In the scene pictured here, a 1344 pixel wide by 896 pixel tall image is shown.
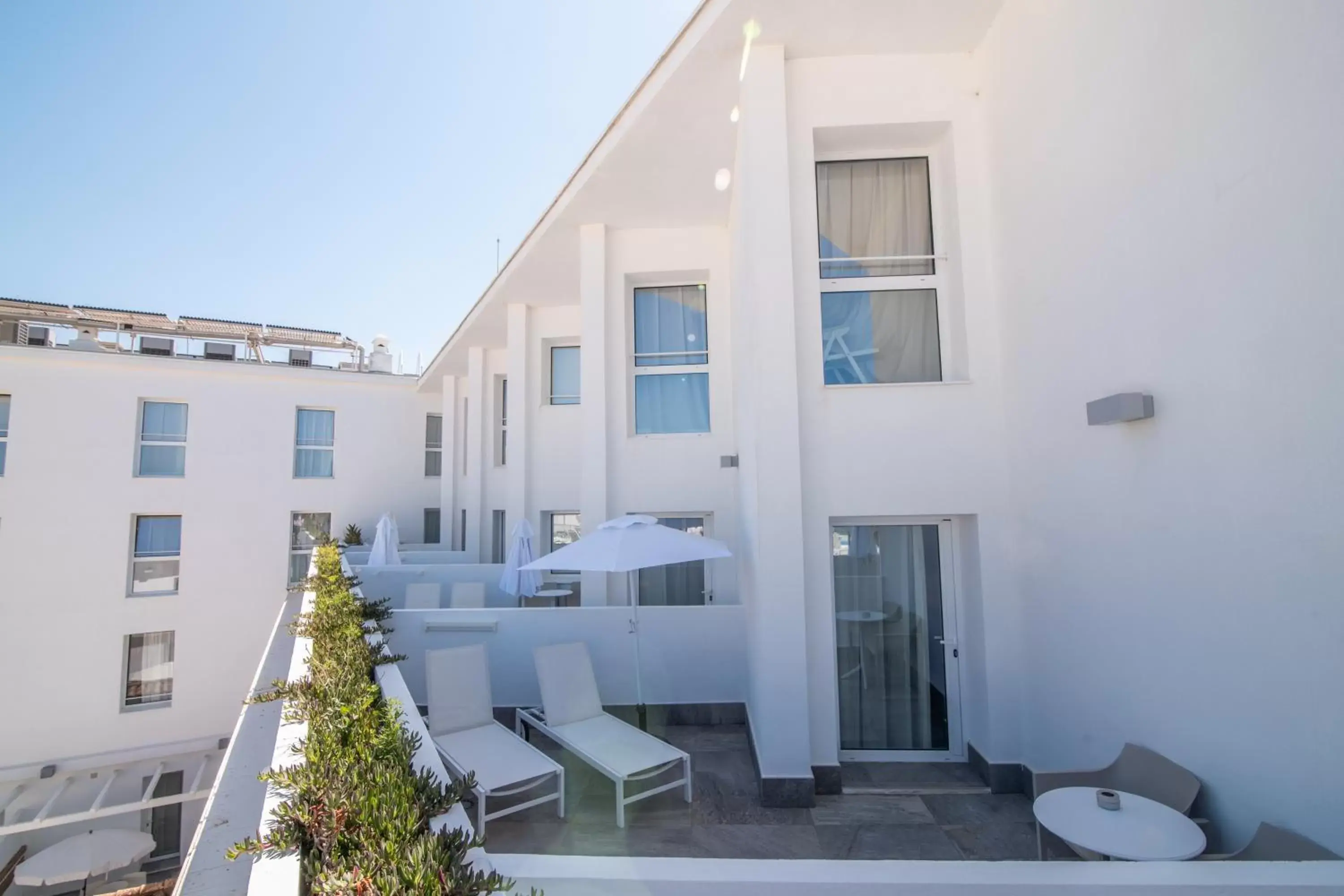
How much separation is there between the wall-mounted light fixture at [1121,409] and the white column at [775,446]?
6.98ft

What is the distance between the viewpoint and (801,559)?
5.18m

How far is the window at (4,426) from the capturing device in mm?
13531

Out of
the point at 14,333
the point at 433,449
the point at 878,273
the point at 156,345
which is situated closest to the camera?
the point at 878,273

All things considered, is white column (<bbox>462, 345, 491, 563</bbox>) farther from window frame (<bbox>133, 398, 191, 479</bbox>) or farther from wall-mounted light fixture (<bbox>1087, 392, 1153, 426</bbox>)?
wall-mounted light fixture (<bbox>1087, 392, 1153, 426</bbox>)

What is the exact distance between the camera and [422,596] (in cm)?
1029

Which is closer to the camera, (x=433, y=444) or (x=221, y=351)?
(x=221, y=351)

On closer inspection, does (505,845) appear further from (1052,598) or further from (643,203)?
(643,203)

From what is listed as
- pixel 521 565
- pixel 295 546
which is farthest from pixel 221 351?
pixel 521 565

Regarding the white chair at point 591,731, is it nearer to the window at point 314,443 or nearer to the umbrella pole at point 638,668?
the umbrella pole at point 638,668

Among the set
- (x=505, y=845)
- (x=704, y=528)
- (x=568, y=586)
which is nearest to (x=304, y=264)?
(x=568, y=586)

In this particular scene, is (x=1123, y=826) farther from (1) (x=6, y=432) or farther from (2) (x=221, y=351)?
(1) (x=6, y=432)

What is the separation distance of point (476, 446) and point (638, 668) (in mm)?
9044

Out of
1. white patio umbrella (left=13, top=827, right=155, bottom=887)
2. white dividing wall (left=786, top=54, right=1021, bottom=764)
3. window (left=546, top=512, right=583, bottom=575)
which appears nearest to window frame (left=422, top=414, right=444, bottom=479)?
window (left=546, top=512, right=583, bottom=575)

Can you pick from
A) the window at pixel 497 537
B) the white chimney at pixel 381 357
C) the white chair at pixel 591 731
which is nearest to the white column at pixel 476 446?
the window at pixel 497 537
